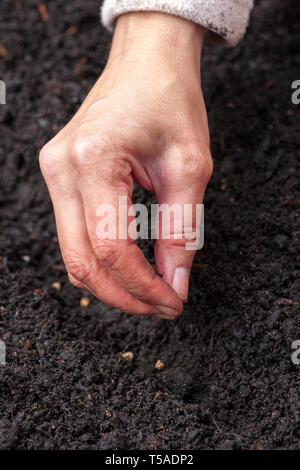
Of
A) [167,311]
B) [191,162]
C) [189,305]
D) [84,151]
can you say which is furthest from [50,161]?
[189,305]

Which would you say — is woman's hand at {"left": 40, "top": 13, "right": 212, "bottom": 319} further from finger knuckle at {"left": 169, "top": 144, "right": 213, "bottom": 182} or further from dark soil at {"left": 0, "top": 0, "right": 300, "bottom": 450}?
dark soil at {"left": 0, "top": 0, "right": 300, "bottom": 450}

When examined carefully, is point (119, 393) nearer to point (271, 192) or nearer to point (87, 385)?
point (87, 385)

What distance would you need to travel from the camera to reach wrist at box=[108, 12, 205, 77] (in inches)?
49.1

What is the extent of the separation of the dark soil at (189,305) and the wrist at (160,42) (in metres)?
0.40

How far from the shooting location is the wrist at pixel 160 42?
1246 millimetres

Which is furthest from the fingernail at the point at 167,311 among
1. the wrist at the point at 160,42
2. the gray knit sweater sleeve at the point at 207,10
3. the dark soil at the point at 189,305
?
the gray knit sweater sleeve at the point at 207,10

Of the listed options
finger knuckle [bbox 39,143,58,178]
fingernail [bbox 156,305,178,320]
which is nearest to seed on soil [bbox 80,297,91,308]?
fingernail [bbox 156,305,178,320]

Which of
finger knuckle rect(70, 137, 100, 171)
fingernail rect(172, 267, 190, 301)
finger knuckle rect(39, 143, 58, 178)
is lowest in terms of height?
fingernail rect(172, 267, 190, 301)

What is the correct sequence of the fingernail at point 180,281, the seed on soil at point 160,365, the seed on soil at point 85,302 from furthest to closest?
the seed on soil at point 85,302 → the seed on soil at point 160,365 → the fingernail at point 180,281

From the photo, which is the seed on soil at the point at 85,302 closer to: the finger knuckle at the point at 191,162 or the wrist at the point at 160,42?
the finger knuckle at the point at 191,162

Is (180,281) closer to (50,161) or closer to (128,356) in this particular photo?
(128,356)

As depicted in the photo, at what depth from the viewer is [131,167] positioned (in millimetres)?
1144

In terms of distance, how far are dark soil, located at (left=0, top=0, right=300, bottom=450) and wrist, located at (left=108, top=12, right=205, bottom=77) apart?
1.33 ft

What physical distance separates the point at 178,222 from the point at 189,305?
1.16 ft
